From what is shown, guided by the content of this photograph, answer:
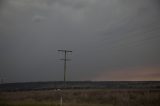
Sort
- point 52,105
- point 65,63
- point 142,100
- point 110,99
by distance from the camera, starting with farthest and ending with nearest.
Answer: point 65,63, point 110,99, point 142,100, point 52,105

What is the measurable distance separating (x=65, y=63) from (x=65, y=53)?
2401 mm

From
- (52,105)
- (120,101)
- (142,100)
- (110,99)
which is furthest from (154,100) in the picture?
(52,105)

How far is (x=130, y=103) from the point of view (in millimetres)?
25328

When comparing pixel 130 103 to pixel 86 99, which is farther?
pixel 86 99

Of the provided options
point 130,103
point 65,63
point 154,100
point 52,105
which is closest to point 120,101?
point 130,103

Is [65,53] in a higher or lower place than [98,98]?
higher

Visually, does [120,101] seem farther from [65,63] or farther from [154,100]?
[65,63]

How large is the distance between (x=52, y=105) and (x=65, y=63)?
53.9 ft

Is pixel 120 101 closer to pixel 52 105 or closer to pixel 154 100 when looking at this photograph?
pixel 154 100

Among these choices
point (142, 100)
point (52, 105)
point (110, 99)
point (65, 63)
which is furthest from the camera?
point (65, 63)

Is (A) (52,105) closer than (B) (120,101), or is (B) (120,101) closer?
(A) (52,105)

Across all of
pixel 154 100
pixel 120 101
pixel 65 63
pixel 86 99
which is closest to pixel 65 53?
pixel 65 63

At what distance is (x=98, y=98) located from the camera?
30.7 meters

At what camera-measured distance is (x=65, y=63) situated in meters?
40.2
